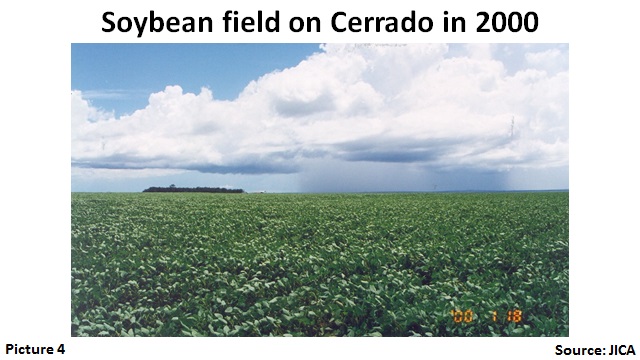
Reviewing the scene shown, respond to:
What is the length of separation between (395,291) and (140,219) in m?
11.0

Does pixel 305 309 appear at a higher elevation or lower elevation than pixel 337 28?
lower

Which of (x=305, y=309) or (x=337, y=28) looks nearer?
(x=305, y=309)

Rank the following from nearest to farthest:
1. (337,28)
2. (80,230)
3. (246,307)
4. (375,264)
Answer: (246,307) < (337,28) < (375,264) < (80,230)

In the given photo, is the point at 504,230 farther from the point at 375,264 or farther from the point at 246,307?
the point at 246,307

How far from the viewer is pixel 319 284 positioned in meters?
6.43

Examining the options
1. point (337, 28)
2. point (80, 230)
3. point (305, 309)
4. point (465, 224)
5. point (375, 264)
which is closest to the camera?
point (305, 309)

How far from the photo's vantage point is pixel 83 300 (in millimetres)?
5977

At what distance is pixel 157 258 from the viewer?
25.9ft

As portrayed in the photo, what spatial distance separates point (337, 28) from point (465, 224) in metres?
8.67

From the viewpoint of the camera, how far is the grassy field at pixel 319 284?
507 cm

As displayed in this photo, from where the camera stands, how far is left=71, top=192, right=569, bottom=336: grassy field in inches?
200

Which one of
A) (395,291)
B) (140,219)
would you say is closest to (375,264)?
(395,291)

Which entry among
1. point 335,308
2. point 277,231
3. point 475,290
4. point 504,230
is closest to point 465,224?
point 504,230

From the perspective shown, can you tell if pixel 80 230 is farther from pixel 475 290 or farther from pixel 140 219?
pixel 475 290
